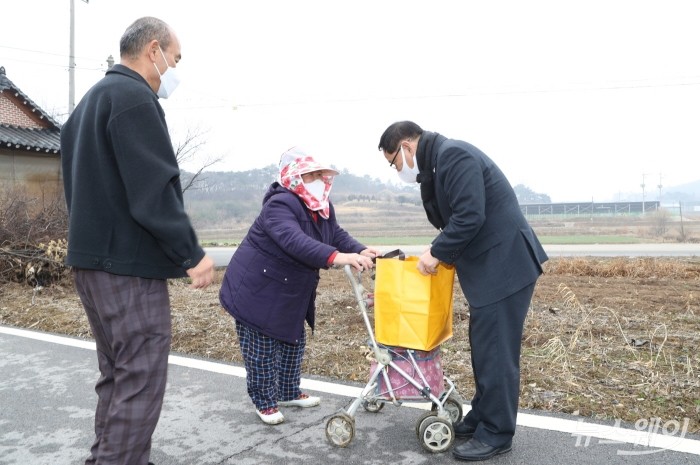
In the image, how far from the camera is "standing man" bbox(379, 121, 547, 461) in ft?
10.3

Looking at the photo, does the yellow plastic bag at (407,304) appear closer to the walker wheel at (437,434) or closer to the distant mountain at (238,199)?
the walker wheel at (437,434)

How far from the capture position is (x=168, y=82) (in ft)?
9.00

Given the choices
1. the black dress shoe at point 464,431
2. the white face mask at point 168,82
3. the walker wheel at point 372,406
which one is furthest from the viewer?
the walker wheel at point 372,406

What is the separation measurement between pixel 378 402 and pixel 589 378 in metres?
1.60

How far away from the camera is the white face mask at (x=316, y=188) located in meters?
3.74

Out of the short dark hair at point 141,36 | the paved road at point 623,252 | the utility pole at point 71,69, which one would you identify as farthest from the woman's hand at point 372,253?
the utility pole at point 71,69

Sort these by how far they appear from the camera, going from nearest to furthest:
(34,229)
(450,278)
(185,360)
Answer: (450,278) < (185,360) < (34,229)

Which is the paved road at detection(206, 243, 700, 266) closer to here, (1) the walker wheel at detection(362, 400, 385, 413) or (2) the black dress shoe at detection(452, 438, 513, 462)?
(1) the walker wheel at detection(362, 400, 385, 413)

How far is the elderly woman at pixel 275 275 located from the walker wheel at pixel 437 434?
3.21 ft

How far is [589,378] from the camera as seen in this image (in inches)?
171

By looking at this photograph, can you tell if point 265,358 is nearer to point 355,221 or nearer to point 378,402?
point 378,402

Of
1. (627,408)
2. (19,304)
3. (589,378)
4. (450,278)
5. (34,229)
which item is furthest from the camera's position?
(34,229)

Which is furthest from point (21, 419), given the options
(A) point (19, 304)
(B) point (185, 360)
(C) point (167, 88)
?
(A) point (19, 304)

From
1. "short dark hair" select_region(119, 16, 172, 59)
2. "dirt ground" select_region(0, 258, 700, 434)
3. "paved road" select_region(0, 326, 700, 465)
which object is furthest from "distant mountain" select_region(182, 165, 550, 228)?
"short dark hair" select_region(119, 16, 172, 59)
